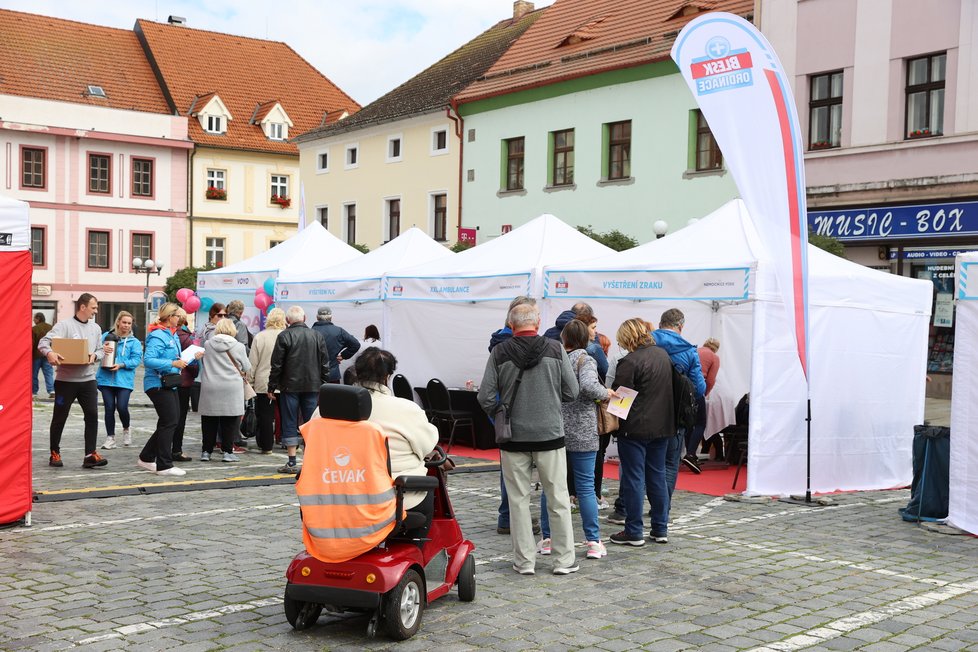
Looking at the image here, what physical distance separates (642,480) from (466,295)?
634cm

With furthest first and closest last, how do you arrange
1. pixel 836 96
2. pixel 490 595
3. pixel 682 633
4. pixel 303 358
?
pixel 836 96, pixel 303 358, pixel 490 595, pixel 682 633

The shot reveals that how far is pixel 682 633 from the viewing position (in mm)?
5883

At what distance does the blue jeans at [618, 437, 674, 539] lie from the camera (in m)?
8.09

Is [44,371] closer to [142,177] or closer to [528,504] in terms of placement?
[528,504]

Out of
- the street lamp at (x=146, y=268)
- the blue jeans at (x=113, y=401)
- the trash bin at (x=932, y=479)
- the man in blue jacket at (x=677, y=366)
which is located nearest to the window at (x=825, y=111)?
the trash bin at (x=932, y=479)

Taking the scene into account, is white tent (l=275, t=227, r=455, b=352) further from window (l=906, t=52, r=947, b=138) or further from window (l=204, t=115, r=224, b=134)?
window (l=204, t=115, r=224, b=134)

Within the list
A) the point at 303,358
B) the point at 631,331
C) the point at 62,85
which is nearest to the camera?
the point at 631,331

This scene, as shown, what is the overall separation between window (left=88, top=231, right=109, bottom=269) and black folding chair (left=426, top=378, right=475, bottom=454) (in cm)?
3563

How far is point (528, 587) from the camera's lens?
22.5ft

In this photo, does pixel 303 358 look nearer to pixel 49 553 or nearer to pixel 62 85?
pixel 49 553

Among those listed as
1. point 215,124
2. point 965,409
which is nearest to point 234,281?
point 965,409

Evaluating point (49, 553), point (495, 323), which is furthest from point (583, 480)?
point (495, 323)

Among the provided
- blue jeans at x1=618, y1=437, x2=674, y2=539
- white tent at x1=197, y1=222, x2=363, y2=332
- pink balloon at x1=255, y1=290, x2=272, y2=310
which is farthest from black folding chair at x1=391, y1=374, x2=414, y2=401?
blue jeans at x1=618, y1=437, x2=674, y2=539

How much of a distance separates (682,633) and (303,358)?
21.9 feet
